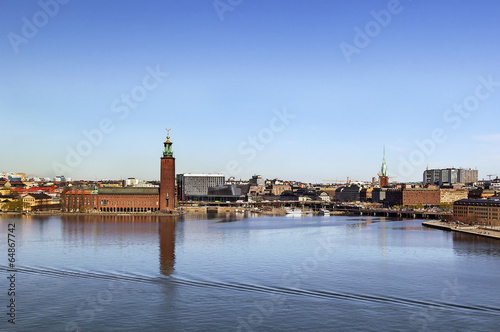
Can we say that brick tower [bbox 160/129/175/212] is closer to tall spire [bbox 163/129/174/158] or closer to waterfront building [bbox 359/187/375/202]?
tall spire [bbox 163/129/174/158]

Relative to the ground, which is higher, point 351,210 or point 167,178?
point 167,178

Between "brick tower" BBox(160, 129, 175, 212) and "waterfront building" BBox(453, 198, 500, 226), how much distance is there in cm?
3926

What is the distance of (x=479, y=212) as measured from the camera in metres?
60.1

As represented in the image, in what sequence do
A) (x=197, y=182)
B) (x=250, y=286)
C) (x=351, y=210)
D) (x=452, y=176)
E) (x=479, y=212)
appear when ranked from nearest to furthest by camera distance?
(x=250, y=286) → (x=479, y=212) → (x=351, y=210) → (x=197, y=182) → (x=452, y=176)

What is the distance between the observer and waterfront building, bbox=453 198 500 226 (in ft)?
187

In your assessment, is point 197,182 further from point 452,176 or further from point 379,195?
point 452,176

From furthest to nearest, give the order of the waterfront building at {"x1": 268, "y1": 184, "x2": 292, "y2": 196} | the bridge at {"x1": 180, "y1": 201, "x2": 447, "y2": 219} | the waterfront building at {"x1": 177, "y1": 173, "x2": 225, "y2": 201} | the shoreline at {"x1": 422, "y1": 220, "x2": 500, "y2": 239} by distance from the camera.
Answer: the waterfront building at {"x1": 268, "y1": 184, "x2": 292, "y2": 196} → the waterfront building at {"x1": 177, "y1": 173, "x2": 225, "y2": 201} → the bridge at {"x1": 180, "y1": 201, "x2": 447, "y2": 219} → the shoreline at {"x1": 422, "y1": 220, "x2": 500, "y2": 239}

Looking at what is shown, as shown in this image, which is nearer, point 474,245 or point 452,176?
point 474,245

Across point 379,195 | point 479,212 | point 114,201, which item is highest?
point 379,195

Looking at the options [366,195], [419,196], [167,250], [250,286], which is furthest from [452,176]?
[250,286]

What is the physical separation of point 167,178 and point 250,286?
5879cm

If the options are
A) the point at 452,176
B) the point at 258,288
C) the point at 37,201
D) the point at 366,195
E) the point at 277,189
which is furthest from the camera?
the point at 452,176

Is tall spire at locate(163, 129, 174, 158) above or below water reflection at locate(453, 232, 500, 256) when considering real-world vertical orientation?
above

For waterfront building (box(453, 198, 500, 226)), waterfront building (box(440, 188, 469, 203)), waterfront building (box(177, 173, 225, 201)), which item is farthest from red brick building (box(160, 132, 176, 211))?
waterfront building (box(440, 188, 469, 203))
